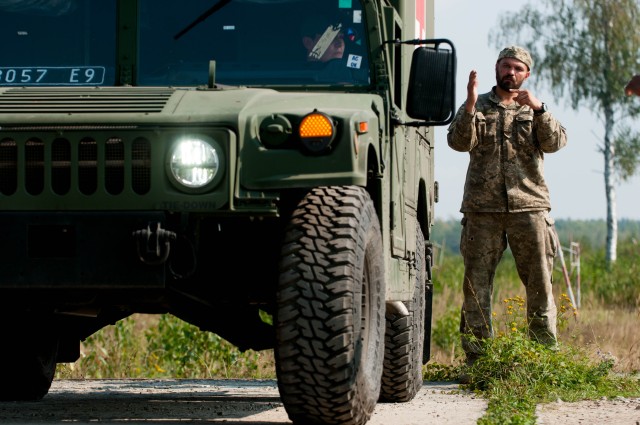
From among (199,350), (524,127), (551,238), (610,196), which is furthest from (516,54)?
(610,196)

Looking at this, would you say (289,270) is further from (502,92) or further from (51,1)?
(502,92)

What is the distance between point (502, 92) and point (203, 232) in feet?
11.4

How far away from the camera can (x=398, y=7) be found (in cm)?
812

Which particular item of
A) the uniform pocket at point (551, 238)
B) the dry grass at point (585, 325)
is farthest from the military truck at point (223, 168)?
the dry grass at point (585, 325)

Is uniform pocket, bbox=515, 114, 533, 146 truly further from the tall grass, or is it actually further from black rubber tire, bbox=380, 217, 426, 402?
the tall grass

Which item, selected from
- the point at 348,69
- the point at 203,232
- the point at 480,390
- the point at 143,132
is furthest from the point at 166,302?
the point at 480,390

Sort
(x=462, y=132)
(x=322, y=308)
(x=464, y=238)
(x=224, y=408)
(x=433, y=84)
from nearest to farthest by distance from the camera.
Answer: (x=322, y=308)
(x=433, y=84)
(x=224, y=408)
(x=462, y=132)
(x=464, y=238)

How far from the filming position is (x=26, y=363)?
8.39 metres

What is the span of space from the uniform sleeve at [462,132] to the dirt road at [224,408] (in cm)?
143

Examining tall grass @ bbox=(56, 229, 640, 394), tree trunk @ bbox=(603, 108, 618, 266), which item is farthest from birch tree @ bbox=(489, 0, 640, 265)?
tall grass @ bbox=(56, 229, 640, 394)

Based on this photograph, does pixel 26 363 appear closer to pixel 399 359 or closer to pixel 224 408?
pixel 224 408

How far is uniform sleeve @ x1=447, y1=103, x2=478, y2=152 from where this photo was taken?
9.12 meters

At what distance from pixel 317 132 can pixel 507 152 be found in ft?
11.3

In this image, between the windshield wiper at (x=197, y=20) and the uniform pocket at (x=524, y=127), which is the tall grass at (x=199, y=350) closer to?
the uniform pocket at (x=524, y=127)
